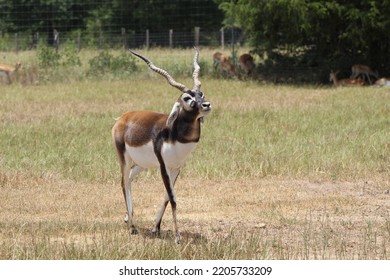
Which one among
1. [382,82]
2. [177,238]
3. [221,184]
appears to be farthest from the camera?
[382,82]

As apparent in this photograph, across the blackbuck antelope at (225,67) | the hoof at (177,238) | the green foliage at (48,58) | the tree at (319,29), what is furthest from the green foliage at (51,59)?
the hoof at (177,238)

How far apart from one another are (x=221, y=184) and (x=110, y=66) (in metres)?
16.6

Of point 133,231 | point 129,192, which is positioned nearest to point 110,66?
point 129,192

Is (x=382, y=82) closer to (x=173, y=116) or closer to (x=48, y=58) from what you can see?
(x=48, y=58)

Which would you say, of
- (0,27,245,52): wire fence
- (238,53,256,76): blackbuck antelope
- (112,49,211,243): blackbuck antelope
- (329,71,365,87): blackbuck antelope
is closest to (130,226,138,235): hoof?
(112,49,211,243): blackbuck antelope

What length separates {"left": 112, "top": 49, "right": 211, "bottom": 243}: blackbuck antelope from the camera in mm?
8586

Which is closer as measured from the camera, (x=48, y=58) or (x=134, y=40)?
(x=48, y=58)

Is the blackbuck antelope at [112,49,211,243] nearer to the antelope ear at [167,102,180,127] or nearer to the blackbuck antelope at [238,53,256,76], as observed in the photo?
the antelope ear at [167,102,180,127]

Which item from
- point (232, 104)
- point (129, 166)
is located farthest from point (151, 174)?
point (232, 104)

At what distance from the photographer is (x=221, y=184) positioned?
39.4ft

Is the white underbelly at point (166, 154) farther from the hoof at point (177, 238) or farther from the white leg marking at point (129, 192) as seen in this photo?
the hoof at point (177, 238)

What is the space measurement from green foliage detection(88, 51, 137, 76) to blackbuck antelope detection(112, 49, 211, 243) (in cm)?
1827

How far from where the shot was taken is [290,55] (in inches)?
1168

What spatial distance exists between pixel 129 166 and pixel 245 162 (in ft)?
13.0
